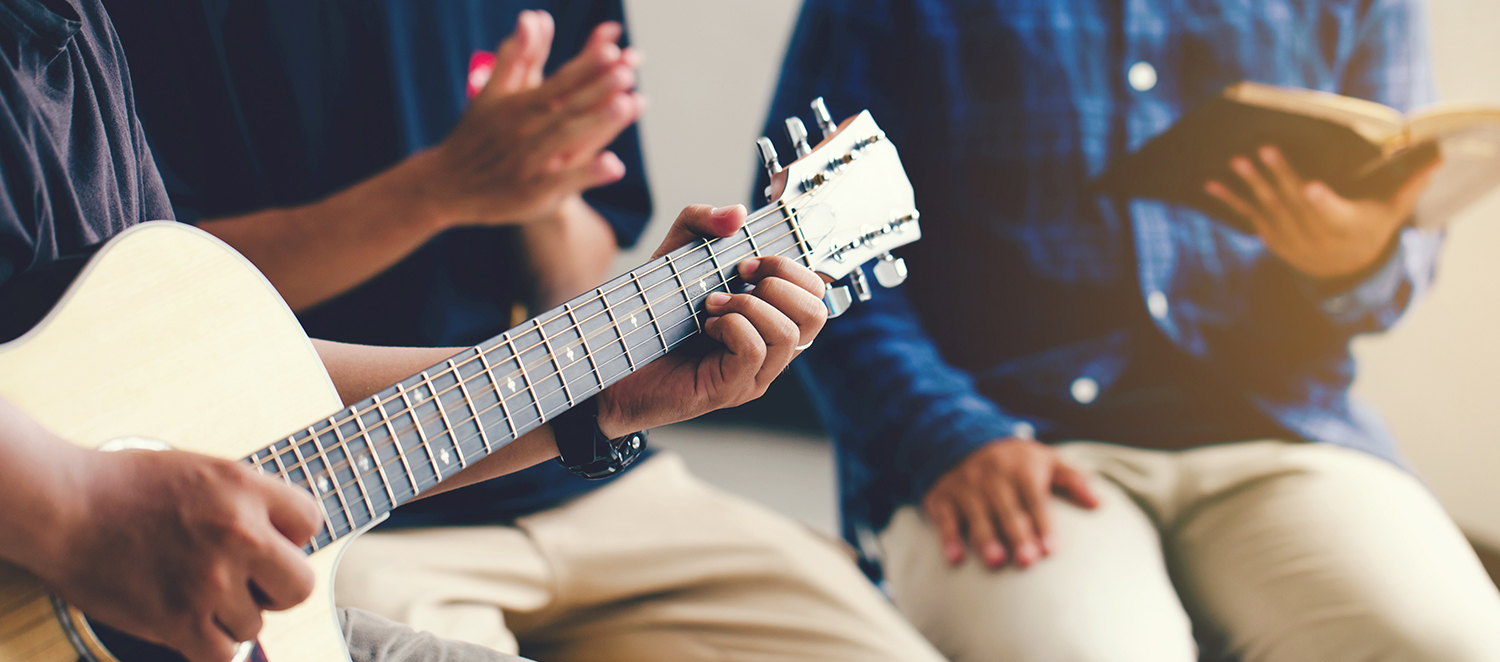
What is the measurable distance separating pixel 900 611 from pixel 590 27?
709mm

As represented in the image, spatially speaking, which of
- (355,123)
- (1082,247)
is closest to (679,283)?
(355,123)

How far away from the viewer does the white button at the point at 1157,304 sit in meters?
0.94

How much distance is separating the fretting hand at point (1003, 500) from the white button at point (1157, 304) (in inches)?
9.4

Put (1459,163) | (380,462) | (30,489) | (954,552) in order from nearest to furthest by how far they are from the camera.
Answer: (30,489) < (380,462) < (954,552) < (1459,163)

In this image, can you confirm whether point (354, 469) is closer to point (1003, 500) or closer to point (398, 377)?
point (398, 377)

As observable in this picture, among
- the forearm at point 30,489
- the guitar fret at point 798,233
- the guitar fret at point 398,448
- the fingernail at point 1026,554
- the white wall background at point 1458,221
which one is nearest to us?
the forearm at point 30,489

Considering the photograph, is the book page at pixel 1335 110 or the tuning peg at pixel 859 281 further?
the book page at pixel 1335 110

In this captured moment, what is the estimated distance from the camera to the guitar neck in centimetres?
42

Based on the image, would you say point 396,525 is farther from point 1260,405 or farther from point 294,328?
point 1260,405

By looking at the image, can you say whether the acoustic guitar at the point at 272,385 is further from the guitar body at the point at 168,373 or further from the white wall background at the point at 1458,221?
the white wall background at the point at 1458,221

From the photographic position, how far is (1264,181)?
94cm

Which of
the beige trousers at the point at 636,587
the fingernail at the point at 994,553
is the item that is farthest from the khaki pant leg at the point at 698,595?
the fingernail at the point at 994,553

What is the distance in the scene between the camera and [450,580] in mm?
688

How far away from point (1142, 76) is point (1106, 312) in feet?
0.93
